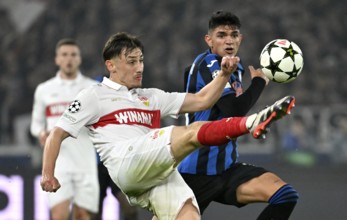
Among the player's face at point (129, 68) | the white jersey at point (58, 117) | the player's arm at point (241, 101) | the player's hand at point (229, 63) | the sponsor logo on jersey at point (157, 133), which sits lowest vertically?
the white jersey at point (58, 117)

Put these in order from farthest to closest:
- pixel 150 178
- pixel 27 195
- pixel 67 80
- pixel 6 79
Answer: pixel 6 79 → pixel 27 195 → pixel 67 80 → pixel 150 178

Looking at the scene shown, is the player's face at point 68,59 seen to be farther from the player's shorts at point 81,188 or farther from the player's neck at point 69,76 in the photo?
the player's shorts at point 81,188

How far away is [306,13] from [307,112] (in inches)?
89.4

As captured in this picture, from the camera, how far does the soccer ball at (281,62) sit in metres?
4.92

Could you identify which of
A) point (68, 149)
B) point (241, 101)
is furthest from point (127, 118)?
point (68, 149)

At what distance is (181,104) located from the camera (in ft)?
16.5

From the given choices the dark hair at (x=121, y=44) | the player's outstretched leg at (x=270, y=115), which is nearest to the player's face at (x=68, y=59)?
the dark hair at (x=121, y=44)

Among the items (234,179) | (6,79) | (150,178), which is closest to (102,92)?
(150,178)

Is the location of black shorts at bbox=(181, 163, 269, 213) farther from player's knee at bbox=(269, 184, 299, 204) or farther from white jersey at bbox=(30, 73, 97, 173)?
white jersey at bbox=(30, 73, 97, 173)

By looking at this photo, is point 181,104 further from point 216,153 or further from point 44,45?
point 44,45

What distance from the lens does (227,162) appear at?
5211 mm

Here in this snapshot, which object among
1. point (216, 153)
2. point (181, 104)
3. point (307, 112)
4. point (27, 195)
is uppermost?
point (181, 104)

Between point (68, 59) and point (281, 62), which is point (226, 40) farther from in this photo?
point (68, 59)

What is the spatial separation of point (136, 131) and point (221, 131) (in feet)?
2.34
